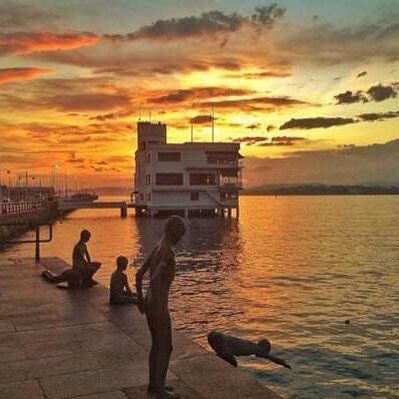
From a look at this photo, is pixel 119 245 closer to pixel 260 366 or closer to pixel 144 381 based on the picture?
pixel 260 366

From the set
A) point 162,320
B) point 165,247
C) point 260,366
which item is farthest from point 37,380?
point 260,366

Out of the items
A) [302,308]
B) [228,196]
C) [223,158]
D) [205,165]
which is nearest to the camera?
[302,308]

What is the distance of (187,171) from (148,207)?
34.6ft

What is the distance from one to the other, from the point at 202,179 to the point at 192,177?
6.09ft

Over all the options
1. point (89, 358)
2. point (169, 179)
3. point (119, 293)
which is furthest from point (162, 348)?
point (169, 179)

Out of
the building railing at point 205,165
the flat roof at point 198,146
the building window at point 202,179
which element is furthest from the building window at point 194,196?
the flat roof at point 198,146

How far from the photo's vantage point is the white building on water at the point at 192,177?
85875 mm

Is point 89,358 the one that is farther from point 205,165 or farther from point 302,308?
point 205,165

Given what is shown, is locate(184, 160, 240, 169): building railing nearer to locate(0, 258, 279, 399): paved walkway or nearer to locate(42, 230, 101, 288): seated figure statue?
locate(42, 230, 101, 288): seated figure statue

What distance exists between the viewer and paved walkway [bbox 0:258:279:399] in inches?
257

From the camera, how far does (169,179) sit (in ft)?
283

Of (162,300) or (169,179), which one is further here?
(169,179)

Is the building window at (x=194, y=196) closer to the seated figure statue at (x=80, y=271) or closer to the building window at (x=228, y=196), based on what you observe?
the building window at (x=228, y=196)

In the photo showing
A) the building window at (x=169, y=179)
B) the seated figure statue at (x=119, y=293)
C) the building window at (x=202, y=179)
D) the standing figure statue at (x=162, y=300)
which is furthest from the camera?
the building window at (x=202, y=179)
